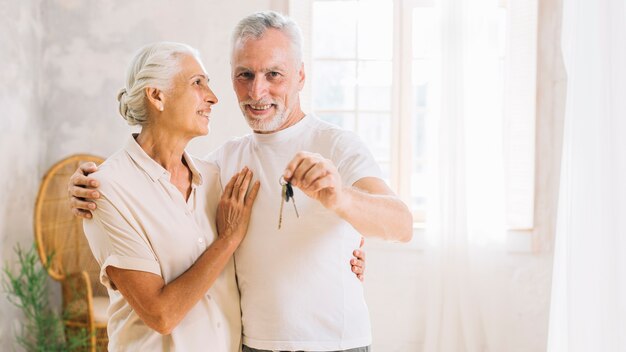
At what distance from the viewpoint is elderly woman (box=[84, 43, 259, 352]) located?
167cm

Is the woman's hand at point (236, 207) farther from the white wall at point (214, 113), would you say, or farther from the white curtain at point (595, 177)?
the white wall at point (214, 113)

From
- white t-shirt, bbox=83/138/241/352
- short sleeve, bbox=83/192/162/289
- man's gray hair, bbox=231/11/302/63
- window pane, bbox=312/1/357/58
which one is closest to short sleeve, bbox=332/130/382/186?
man's gray hair, bbox=231/11/302/63

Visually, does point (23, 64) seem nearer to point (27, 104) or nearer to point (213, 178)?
point (27, 104)

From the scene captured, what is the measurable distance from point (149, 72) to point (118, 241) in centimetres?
49

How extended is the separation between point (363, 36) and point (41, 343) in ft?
9.40

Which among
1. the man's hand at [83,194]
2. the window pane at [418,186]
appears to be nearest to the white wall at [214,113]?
the window pane at [418,186]

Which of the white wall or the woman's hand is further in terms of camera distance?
the white wall

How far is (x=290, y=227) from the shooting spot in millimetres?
1828

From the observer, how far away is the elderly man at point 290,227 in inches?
70.6

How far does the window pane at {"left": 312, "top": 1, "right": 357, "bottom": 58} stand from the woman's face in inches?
106

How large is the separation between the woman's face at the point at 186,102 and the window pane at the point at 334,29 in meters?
2.71

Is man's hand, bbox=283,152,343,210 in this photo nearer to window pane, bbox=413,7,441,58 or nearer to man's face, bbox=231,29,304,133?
man's face, bbox=231,29,304,133

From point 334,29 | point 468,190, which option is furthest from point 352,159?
point 334,29

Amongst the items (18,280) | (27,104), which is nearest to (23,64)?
(27,104)
